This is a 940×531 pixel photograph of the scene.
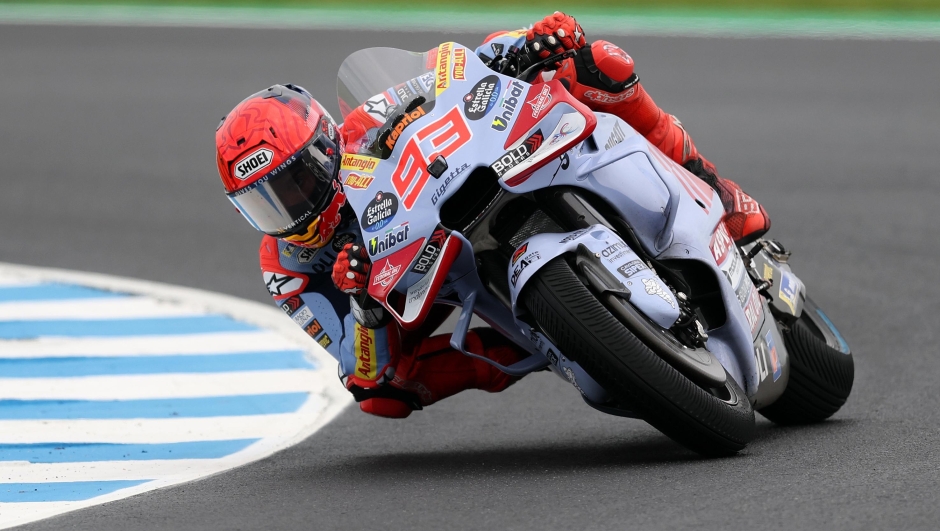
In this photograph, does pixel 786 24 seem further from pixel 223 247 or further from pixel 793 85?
pixel 223 247

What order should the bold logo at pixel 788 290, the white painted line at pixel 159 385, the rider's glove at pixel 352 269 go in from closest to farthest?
1. the rider's glove at pixel 352 269
2. the bold logo at pixel 788 290
3. the white painted line at pixel 159 385

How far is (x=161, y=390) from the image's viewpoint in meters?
6.79

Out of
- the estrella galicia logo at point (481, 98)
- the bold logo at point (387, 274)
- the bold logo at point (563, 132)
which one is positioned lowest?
the bold logo at point (387, 274)

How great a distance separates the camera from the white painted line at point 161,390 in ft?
17.1

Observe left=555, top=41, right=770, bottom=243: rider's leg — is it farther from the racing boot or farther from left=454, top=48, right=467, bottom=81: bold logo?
left=454, top=48, right=467, bottom=81: bold logo

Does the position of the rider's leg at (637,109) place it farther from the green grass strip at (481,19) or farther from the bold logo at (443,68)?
the green grass strip at (481,19)

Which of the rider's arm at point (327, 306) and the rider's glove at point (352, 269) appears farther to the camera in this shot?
the rider's arm at point (327, 306)

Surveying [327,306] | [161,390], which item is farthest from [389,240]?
[161,390]

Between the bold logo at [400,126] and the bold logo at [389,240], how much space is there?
33 centimetres

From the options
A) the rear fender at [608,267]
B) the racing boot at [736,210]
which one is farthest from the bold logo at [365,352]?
the racing boot at [736,210]

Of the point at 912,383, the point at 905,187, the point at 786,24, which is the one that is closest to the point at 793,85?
the point at 786,24

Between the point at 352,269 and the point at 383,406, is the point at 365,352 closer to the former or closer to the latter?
the point at 383,406

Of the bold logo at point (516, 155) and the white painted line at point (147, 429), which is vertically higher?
the bold logo at point (516, 155)

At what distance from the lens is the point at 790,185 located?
11086 mm
